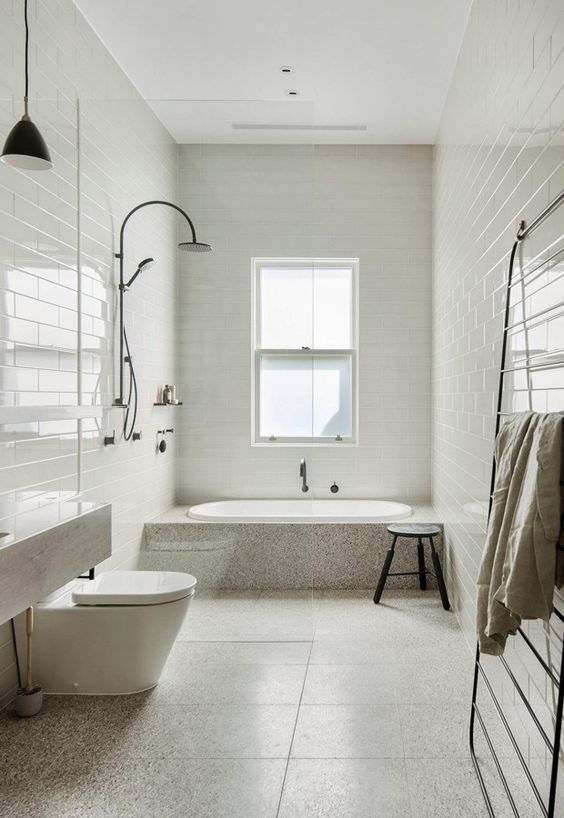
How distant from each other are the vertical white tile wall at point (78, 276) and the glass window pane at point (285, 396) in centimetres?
51

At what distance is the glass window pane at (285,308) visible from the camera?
3283 mm

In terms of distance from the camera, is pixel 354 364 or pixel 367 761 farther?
pixel 354 364

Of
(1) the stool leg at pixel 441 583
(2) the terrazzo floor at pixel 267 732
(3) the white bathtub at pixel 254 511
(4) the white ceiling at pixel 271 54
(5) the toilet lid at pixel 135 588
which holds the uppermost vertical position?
(4) the white ceiling at pixel 271 54

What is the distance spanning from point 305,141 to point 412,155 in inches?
67.1

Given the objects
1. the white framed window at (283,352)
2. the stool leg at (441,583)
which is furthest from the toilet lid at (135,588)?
the stool leg at (441,583)

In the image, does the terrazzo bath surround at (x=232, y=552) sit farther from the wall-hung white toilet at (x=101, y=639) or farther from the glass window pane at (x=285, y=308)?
the glass window pane at (x=285, y=308)

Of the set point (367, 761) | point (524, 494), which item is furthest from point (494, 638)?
point (367, 761)

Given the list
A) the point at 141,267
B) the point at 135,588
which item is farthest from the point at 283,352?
the point at 135,588

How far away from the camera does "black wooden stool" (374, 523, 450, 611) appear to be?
366cm

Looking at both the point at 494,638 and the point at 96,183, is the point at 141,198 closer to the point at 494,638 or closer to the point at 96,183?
the point at 96,183

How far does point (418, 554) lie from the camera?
397cm

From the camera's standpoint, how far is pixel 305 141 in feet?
10.8

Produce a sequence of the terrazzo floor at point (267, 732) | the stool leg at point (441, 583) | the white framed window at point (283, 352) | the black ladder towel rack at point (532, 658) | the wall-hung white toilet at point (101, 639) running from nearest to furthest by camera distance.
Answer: the black ladder towel rack at point (532, 658), the terrazzo floor at point (267, 732), the wall-hung white toilet at point (101, 639), the white framed window at point (283, 352), the stool leg at point (441, 583)

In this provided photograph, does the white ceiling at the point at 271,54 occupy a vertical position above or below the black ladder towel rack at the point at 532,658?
above
